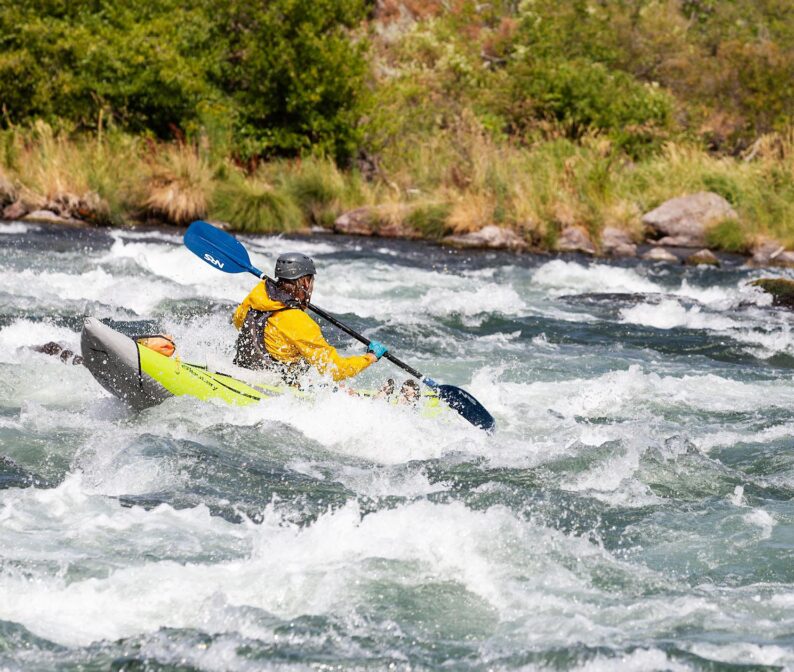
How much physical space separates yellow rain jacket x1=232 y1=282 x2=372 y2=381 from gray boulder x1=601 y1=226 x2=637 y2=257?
374 inches

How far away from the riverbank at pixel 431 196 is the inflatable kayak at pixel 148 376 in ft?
29.2

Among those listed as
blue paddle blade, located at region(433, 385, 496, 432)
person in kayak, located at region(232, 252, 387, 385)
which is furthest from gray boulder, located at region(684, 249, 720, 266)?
person in kayak, located at region(232, 252, 387, 385)

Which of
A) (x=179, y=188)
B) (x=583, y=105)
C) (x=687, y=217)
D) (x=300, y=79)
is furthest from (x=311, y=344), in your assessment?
(x=583, y=105)

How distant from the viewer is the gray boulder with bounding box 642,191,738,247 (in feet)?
54.2

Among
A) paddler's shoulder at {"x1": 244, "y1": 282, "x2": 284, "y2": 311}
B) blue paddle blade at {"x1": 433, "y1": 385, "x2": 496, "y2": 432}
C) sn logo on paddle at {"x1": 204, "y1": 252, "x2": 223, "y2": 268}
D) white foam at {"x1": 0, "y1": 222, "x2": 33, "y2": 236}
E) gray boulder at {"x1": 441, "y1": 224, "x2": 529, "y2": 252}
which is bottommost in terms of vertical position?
gray boulder at {"x1": 441, "y1": 224, "x2": 529, "y2": 252}

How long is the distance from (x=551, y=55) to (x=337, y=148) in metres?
7.35

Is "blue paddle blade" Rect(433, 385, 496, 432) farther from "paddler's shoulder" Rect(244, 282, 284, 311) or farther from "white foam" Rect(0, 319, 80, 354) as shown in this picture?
"white foam" Rect(0, 319, 80, 354)

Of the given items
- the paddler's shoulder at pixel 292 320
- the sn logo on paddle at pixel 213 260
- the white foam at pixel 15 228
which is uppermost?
the paddler's shoulder at pixel 292 320

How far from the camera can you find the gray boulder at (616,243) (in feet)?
50.8

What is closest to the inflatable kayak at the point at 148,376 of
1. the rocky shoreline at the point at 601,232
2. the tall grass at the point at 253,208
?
the rocky shoreline at the point at 601,232

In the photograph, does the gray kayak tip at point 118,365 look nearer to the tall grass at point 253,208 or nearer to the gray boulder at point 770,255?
the tall grass at point 253,208

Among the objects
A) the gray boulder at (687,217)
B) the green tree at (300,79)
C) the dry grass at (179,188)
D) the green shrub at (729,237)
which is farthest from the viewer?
the green tree at (300,79)

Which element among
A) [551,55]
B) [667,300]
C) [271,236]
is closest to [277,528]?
[667,300]

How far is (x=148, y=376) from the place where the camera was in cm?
631
